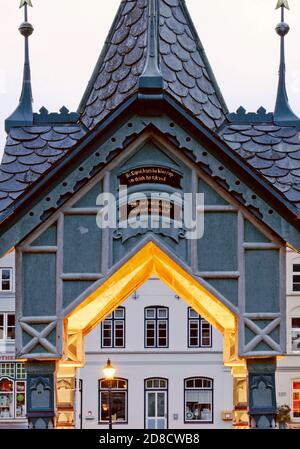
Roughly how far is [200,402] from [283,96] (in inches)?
1344

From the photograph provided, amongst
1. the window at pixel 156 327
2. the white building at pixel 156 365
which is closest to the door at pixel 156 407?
the white building at pixel 156 365

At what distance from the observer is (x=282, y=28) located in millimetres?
13555

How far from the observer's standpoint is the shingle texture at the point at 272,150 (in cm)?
1252

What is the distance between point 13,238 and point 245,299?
2667mm

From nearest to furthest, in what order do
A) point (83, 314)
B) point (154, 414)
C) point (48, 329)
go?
point (48, 329) < point (83, 314) < point (154, 414)

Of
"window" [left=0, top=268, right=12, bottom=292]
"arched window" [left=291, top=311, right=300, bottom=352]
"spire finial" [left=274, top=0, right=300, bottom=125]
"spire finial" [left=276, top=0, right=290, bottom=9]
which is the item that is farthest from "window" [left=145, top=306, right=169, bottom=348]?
"spire finial" [left=276, top=0, right=290, bottom=9]

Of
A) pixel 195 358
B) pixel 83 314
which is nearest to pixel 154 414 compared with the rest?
pixel 195 358

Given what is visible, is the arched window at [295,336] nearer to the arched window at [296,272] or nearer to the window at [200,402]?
the arched window at [296,272]

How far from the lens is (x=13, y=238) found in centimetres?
1197

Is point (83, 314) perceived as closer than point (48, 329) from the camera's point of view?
No

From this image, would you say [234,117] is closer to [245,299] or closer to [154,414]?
[245,299]

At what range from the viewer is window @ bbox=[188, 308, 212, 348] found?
46812 mm

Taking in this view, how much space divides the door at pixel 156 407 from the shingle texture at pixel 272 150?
112 ft

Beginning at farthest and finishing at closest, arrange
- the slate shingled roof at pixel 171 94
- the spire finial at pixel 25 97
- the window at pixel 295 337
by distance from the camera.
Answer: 1. the window at pixel 295 337
2. the spire finial at pixel 25 97
3. the slate shingled roof at pixel 171 94
